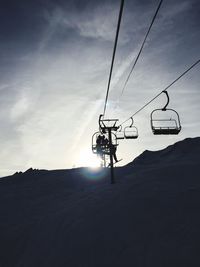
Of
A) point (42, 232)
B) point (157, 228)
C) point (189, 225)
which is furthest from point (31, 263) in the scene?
point (189, 225)

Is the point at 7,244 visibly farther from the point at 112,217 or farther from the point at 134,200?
the point at 134,200

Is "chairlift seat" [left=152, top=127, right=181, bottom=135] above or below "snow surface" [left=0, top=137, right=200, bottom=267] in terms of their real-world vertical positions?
above

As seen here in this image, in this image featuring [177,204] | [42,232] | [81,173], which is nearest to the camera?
[177,204]

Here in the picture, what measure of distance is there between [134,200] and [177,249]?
717cm

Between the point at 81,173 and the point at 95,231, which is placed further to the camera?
the point at 81,173

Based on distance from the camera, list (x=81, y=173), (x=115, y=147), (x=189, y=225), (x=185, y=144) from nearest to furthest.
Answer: (x=189, y=225) → (x=115, y=147) → (x=81, y=173) → (x=185, y=144)

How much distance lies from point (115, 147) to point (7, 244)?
11.8 m

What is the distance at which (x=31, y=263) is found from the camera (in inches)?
600

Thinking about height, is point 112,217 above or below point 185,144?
below

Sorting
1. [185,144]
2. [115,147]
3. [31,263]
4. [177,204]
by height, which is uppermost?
[185,144]

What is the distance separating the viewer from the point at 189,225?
14.4m

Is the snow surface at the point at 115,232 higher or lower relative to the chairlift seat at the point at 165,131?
lower

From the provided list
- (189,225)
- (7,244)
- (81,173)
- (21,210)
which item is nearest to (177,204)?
(189,225)

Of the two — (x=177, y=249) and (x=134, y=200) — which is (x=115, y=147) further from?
(x=177, y=249)
